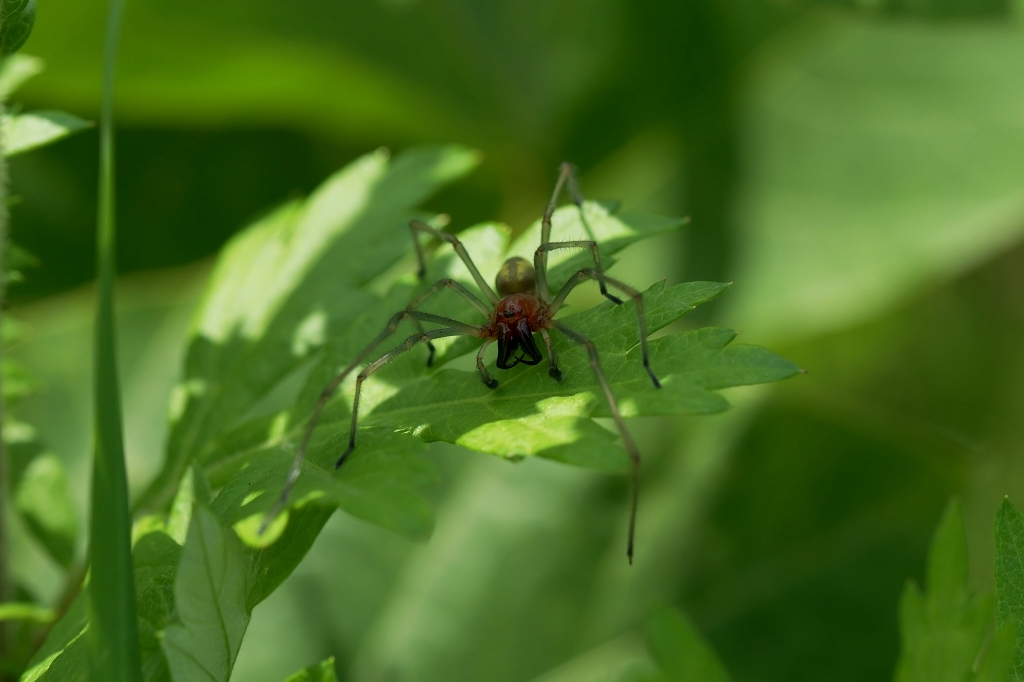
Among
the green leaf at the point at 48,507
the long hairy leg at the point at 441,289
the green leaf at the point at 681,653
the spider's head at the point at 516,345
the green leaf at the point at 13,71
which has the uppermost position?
the green leaf at the point at 13,71

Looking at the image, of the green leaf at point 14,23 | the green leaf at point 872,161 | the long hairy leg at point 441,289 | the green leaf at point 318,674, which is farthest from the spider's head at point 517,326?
the green leaf at point 872,161

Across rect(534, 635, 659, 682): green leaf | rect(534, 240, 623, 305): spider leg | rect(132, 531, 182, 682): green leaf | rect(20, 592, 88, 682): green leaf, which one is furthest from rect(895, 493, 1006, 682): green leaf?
rect(534, 635, 659, 682): green leaf

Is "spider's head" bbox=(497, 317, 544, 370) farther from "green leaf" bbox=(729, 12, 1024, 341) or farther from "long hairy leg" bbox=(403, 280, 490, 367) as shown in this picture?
"green leaf" bbox=(729, 12, 1024, 341)

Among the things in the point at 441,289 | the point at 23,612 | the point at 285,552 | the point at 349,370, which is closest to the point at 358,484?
the point at 285,552

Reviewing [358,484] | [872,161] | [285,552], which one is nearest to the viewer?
[358,484]

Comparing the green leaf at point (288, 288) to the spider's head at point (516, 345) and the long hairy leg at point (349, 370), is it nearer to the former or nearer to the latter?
the long hairy leg at point (349, 370)

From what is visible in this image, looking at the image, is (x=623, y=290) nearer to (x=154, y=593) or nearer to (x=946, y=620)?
(x=946, y=620)
